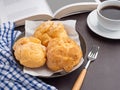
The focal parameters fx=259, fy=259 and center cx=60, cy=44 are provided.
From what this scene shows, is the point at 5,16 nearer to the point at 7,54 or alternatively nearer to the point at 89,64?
the point at 7,54

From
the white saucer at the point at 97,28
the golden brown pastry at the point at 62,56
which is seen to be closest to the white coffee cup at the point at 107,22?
the white saucer at the point at 97,28

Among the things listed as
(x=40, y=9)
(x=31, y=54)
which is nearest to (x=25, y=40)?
(x=31, y=54)

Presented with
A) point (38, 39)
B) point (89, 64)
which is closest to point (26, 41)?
point (38, 39)

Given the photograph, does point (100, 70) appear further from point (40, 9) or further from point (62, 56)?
point (40, 9)

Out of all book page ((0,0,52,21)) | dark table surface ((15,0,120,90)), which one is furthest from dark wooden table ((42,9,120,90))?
book page ((0,0,52,21))

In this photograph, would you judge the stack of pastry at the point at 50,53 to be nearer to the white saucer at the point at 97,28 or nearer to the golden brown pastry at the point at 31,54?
the golden brown pastry at the point at 31,54

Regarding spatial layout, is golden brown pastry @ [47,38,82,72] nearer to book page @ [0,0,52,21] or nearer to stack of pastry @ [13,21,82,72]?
stack of pastry @ [13,21,82,72]

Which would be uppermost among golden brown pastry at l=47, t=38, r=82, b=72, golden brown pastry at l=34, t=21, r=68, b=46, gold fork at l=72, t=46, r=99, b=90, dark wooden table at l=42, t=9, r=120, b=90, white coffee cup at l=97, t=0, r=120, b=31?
golden brown pastry at l=34, t=21, r=68, b=46

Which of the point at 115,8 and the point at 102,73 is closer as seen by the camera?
the point at 102,73
